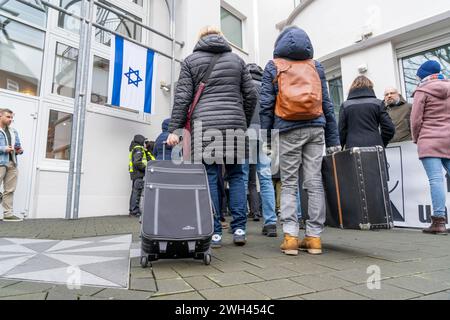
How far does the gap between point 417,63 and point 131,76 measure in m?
5.35

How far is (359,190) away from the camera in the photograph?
2523 millimetres

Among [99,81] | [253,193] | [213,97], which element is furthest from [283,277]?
[99,81]

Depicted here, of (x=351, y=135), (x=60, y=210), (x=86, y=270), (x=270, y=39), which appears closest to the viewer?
(x=86, y=270)

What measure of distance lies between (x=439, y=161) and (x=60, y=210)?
5.99 metres

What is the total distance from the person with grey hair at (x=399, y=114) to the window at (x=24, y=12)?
6.29 meters

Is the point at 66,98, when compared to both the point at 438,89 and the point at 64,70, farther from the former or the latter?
the point at 438,89

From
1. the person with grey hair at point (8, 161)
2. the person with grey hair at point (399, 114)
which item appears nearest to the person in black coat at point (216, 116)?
the person with grey hair at point (399, 114)

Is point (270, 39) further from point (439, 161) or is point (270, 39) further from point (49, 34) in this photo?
point (439, 161)

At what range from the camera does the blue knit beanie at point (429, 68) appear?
3.99 meters

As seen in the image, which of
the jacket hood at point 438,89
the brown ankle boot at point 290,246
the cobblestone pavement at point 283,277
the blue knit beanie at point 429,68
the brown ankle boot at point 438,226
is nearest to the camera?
the cobblestone pavement at point 283,277

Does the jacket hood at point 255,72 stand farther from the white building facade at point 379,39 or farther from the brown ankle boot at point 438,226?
the white building facade at point 379,39
